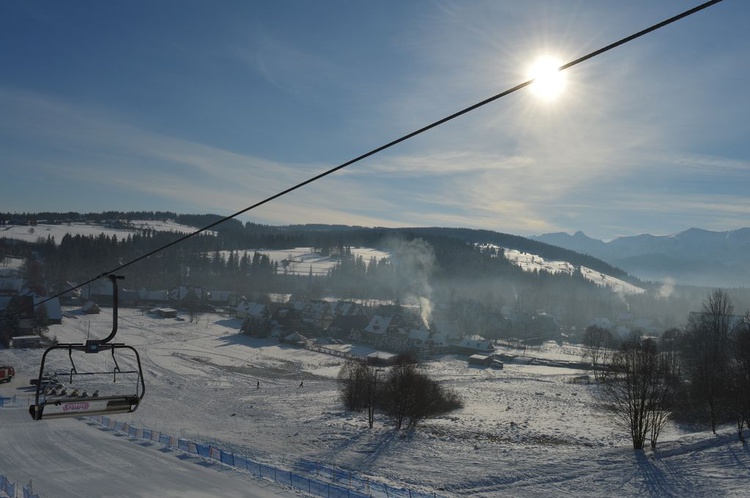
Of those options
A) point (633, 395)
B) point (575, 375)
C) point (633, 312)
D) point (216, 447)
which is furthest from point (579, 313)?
point (216, 447)

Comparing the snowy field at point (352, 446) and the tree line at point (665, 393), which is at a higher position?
the tree line at point (665, 393)

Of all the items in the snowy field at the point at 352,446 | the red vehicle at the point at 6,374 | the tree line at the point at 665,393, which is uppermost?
the tree line at the point at 665,393

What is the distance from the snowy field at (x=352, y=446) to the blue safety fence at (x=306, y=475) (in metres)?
0.88

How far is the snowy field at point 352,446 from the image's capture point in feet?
Result: 78.0

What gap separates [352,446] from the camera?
32156 millimetres

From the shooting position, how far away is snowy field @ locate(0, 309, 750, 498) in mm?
23766

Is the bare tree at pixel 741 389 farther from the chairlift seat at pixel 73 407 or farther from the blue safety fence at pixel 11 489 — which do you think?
the blue safety fence at pixel 11 489

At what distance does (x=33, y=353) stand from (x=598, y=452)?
224 ft

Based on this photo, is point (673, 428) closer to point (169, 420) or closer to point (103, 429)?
point (169, 420)

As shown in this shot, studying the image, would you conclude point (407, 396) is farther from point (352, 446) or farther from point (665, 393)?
point (665, 393)

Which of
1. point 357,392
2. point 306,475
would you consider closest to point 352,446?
point 306,475

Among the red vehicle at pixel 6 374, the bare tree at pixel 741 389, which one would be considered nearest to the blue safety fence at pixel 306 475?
the bare tree at pixel 741 389

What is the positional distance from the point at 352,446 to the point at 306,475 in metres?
7.10

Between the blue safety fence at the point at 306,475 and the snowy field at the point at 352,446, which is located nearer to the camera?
the blue safety fence at the point at 306,475
